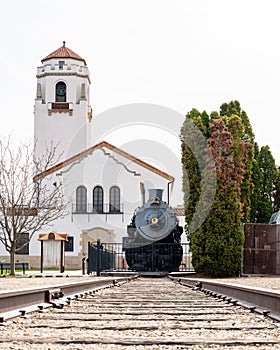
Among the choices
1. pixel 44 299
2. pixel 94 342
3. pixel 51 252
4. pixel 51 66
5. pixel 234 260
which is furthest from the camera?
pixel 51 66

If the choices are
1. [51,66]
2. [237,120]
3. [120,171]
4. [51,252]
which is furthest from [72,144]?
[237,120]

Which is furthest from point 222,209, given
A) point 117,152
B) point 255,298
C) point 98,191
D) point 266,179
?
point 98,191

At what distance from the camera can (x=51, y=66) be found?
61000 millimetres

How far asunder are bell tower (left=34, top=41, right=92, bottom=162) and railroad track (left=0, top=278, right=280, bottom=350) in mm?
53907

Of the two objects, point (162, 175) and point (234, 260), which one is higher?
point (162, 175)

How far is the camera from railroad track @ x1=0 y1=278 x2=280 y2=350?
4.19 m

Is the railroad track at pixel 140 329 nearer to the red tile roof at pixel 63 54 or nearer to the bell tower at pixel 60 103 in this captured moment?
the bell tower at pixel 60 103

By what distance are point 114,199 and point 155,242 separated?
964 inches

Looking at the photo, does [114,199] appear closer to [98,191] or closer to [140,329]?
[98,191]

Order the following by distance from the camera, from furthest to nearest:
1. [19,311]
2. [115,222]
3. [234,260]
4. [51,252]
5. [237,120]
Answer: [115,222]
[51,252]
[237,120]
[234,260]
[19,311]

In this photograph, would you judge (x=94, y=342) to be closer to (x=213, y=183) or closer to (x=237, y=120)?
(x=213, y=183)

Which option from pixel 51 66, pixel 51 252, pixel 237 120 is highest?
pixel 51 66

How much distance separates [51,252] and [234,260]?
22.4 metres

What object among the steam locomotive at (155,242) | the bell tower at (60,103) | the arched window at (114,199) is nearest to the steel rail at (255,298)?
the steam locomotive at (155,242)
